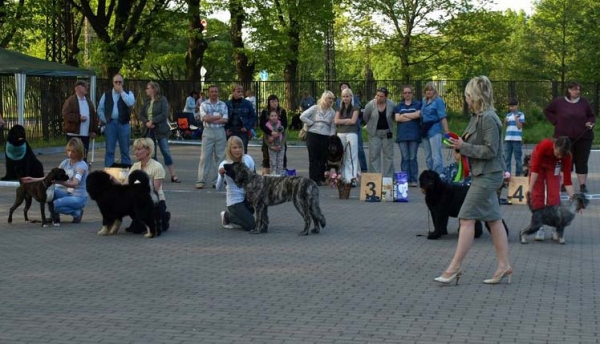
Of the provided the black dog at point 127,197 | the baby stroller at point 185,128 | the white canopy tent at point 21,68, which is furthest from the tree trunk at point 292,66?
the black dog at point 127,197

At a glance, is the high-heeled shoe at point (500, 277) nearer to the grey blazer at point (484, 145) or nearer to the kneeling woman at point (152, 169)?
the grey blazer at point (484, 145)

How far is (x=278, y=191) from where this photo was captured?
13039 mm

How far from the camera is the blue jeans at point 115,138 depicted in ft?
64.6

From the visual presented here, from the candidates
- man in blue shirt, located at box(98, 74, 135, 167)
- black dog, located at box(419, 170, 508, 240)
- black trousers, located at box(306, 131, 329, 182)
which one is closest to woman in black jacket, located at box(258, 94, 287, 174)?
black trousers, located at box(306, 131, 329, 182)

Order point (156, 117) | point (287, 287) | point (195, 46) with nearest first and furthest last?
point (287, 287)
point (156, 117)
point (195, 46)

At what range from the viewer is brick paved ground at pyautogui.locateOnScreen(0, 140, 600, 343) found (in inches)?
306

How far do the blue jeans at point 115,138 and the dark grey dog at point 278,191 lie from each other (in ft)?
23.2

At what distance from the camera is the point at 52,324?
7988 millimetres

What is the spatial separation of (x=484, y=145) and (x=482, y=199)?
48 cm

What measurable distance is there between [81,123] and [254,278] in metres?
10.6

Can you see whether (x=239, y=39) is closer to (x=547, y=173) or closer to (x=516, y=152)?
(x=516, y=152)

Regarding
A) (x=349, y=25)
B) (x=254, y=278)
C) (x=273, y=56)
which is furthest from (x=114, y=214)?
(x=349, y=25)

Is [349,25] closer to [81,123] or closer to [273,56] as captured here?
[273,56]

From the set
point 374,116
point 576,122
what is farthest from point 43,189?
point 576,122
